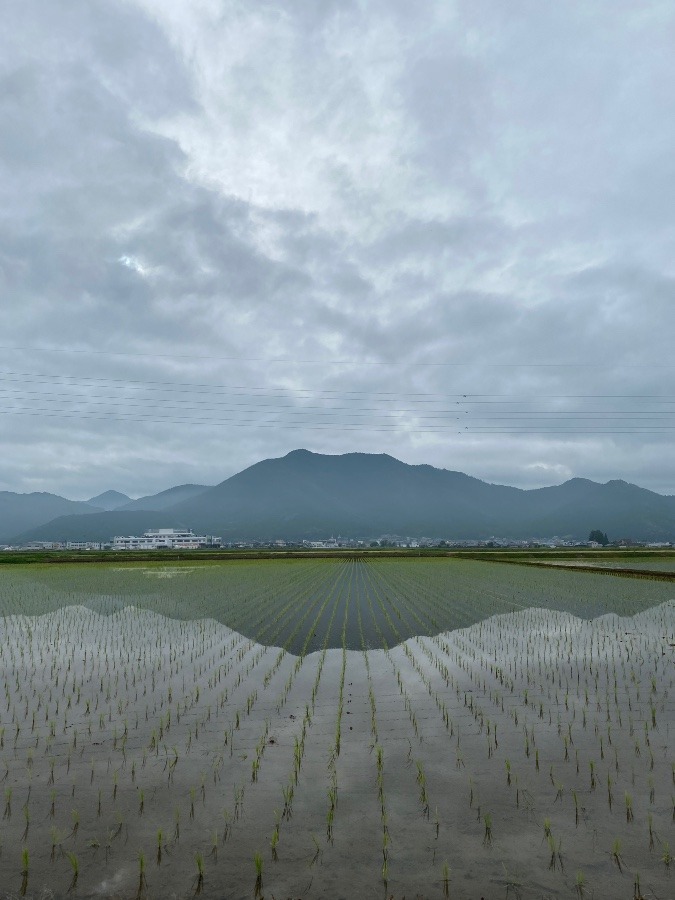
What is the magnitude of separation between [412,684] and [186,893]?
5.80 m

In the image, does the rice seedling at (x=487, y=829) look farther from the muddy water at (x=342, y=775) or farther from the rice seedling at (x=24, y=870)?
the rice seedling at (x=24, y=870)

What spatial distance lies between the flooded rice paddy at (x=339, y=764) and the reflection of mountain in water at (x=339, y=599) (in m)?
0.74

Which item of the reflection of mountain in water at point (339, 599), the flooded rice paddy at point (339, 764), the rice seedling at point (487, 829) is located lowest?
the reflection of mountain in water at point (339, 599)

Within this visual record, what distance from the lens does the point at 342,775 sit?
5547mm

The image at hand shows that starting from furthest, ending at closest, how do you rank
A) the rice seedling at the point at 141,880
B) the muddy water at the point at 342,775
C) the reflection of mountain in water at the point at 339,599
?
the reflection of mountain in water at the point at 339,599, the muddy water at the point at 342,775, the rice seedling at the point at 141,880

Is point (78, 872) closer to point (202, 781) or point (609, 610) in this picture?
point (202, 781)

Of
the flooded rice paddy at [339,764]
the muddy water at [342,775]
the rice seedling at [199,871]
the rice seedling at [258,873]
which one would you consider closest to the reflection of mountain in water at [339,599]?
the flooded rice paddy at [339,764]

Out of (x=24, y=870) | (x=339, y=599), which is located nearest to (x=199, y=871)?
(x=24, y=870)

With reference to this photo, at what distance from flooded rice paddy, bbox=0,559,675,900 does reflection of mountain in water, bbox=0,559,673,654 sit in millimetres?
741

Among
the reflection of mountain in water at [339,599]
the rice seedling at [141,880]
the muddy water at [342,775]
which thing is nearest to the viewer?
the rice seedling at [141,880]

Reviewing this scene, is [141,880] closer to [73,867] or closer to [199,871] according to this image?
[199,871]

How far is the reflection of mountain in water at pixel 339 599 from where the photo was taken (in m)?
14.2

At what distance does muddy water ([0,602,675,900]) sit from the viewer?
3910 mm

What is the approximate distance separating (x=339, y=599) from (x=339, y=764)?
14650 millimetres
